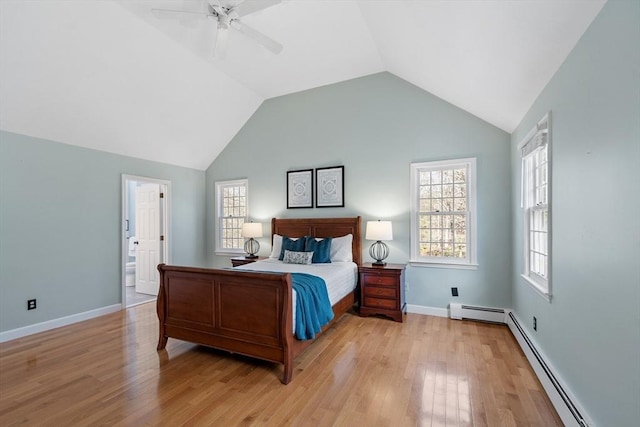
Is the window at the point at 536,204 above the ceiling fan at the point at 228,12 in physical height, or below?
below

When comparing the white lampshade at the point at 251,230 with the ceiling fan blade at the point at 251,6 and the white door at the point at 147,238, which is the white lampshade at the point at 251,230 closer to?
the white door at the point at 147,238

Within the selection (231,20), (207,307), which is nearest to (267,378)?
(207,307)

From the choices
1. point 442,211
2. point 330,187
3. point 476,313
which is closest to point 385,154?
point 330,187

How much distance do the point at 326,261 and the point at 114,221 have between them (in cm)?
338

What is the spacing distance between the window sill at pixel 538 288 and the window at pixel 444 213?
901 mm

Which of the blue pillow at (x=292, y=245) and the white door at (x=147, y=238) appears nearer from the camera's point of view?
the blue pillow at (x=292, y=245)

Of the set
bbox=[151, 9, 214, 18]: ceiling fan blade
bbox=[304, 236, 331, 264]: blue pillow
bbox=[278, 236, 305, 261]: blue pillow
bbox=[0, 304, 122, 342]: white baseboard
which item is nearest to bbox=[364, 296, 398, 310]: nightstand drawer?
bbox=[304, 236, 331, 264]: blue pillow

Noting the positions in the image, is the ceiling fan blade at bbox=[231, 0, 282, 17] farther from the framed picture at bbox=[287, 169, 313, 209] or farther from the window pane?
the window pane

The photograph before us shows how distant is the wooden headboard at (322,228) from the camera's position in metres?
4.39

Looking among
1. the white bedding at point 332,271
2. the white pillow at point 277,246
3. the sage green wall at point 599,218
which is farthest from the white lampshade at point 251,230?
the sage green wall at point 599,218

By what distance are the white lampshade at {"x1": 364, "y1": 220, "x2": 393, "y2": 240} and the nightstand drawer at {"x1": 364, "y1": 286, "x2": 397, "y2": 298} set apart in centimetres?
69

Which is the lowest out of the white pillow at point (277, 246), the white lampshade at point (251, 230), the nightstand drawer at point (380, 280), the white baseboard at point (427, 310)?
the white baseboard at point (427, 310)

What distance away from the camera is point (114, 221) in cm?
450

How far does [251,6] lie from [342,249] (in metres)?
3.06
